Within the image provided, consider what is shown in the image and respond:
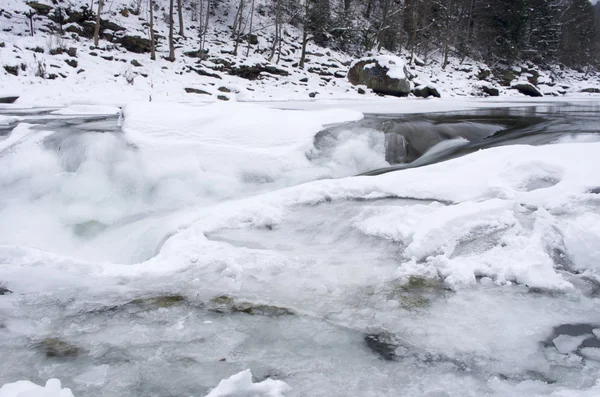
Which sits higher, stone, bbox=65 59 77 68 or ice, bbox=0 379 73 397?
stone, bbox=65 59 77 68

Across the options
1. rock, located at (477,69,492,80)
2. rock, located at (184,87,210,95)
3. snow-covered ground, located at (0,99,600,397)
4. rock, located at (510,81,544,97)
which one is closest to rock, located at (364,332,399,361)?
snow-covered ground, located at (0,99,600,397)

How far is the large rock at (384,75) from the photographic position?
16141 mm

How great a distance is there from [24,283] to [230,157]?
2.46m

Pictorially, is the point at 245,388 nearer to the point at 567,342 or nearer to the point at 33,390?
the point at 33,390

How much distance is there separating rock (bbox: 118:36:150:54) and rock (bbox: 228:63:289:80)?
3.78 m

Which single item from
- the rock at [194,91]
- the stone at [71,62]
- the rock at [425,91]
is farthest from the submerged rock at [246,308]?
the rock at [425,91]

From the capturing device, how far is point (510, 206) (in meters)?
2.95

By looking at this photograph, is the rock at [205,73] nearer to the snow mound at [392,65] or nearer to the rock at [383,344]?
the snow mound at [392,65]

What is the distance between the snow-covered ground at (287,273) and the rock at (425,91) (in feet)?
43.0

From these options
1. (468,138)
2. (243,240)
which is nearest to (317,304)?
(243,240)

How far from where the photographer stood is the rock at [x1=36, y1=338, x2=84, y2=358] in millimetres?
1548

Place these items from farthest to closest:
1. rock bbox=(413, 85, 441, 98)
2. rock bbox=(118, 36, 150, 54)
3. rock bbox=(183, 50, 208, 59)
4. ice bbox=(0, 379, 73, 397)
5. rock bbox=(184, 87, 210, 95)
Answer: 1. rock bbox=(183, 50, 208, 59)
2. rock bbox=(118, 36, 150, 54)
3. rock bbox=(413, 85, 441, 98)
4. rock bbox=(184, 87, 210, 95)
5. ice bbox=(0, 379, 73, 397)

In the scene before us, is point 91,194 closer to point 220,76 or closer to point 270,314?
point 270,314

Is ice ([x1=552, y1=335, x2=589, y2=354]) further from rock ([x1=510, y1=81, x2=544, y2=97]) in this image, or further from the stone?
rock ([x1=510, y1=81, x2=544, y2=97])
